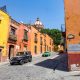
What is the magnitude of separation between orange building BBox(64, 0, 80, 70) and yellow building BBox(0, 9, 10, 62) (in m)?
14.9

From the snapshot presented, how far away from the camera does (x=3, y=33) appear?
3375 cm

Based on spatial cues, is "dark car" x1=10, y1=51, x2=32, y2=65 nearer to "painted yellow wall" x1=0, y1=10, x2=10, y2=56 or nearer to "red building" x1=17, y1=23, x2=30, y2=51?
"painted yellow wall" x1=0, y1=10, x2=10, y2=56

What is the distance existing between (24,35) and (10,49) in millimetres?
7756

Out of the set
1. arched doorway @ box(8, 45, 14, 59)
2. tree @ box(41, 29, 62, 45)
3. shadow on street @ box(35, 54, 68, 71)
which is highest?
tree @ box(41, 29, 62, 45)

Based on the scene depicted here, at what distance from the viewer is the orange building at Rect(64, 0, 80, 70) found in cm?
2027

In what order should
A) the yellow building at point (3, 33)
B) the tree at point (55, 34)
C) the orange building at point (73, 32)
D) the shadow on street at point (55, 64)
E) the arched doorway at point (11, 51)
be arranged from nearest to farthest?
the orange building at point (73, 32), the shadow on street at point (55, 64), the yellow building at point (3, 33), the arched doorway at point (11, 51), the tree at point (55, 34)

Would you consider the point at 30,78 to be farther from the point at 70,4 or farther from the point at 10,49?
the point at 10,49

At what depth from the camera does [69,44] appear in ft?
67.4

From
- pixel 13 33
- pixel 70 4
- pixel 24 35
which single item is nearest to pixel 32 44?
pixel 24 35

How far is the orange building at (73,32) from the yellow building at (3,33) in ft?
49.0

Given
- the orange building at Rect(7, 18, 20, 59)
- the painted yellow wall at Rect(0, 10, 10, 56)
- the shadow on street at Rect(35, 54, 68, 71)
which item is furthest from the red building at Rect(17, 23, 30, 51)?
the shadow on street at Rect(35, 54, 68, 71)

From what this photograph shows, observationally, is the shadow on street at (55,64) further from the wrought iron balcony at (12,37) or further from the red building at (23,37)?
the red building at (23,37)

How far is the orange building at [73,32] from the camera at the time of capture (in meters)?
20.3

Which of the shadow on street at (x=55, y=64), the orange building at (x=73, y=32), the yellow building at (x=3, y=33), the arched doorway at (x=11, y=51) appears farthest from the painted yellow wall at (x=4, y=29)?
the orange building at (x=73, y=32)
